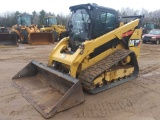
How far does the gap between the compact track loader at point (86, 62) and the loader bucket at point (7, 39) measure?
888 cm

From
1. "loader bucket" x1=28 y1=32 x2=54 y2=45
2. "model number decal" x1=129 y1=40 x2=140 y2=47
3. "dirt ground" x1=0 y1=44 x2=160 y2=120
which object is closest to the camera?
"dirt ground" x1=0 y1=44 x2=160 y2=120

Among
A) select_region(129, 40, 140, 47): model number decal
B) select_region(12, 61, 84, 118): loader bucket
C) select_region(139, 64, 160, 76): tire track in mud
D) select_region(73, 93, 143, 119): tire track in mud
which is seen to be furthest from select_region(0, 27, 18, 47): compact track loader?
select_region(73, 93, 143, 119): tire track in mud

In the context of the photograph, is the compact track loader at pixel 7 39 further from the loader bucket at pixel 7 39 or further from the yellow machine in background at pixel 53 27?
the yellow machine in background at pixel 53 27

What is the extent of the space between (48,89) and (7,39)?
10308 millimetres

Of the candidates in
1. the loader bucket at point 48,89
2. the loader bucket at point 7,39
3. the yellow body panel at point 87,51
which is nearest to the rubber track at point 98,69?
the yellow body panel at point 87,51

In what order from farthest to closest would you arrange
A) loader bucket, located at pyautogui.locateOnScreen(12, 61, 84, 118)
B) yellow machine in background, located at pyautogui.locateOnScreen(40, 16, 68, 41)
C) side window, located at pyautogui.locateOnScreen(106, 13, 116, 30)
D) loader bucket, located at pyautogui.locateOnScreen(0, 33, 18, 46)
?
yellow machine in background, located at pyautogui.locateOnScreen(40, 16, 68, 41), loader bucket, located at pyautogui.locateOnScreen(0, 33, 18, 46), side window, located at pyautogui.locateOnScreen(106, 13, 116, 30), loader bucket, located at pyautogui.locateOnScreen(12, 61, 84, 118)

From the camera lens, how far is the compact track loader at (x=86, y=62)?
4941 millimetres

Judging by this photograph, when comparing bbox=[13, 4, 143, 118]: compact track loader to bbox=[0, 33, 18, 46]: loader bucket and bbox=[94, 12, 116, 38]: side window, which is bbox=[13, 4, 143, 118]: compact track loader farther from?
bbox=[0, 33, 18, 46]: loader bucket

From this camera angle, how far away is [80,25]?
20.3ft

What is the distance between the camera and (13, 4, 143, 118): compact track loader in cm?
494

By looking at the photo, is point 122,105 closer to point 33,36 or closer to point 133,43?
point 133,43

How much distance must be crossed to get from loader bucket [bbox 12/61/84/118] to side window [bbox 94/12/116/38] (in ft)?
5.39

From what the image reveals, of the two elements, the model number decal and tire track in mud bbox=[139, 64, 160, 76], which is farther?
tire track in mud bbox=[139, 64, 160, 76]

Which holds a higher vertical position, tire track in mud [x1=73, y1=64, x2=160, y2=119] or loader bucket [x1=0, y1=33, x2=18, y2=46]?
loader bucket [x1=0, y1=33, x2=18, y2=46]
